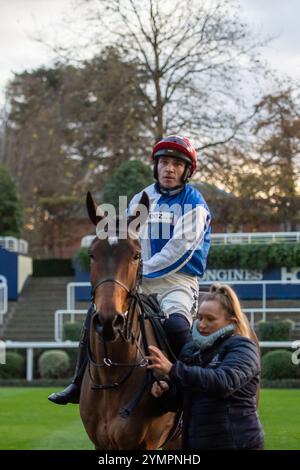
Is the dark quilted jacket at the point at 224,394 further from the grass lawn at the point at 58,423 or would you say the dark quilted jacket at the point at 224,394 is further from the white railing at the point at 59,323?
the white railing at the point at 59,323

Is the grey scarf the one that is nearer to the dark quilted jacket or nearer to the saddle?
the dark quilted jacket

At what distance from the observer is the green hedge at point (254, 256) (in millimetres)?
23438

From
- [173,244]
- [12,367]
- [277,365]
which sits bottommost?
[12,367]

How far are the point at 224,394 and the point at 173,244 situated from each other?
159 centimetres

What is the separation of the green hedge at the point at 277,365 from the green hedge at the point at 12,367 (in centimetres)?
527

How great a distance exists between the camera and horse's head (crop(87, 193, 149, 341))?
4.79m

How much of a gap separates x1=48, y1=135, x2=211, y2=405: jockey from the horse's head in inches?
17.6

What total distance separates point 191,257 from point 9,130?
35049mm

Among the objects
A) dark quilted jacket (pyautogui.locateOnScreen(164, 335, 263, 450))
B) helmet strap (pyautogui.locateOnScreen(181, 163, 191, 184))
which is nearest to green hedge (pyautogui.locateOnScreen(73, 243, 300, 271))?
helmet strap (pyautogui.locateOnScreen(181, 163, 191, 184))

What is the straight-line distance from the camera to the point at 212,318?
4574 millimetres

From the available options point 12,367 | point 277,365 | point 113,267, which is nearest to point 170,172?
point 113,267

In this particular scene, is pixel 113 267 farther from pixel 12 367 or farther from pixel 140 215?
pixel 12 367

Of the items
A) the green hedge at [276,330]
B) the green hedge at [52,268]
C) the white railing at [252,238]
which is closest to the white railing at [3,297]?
the white railing at [252,238]
